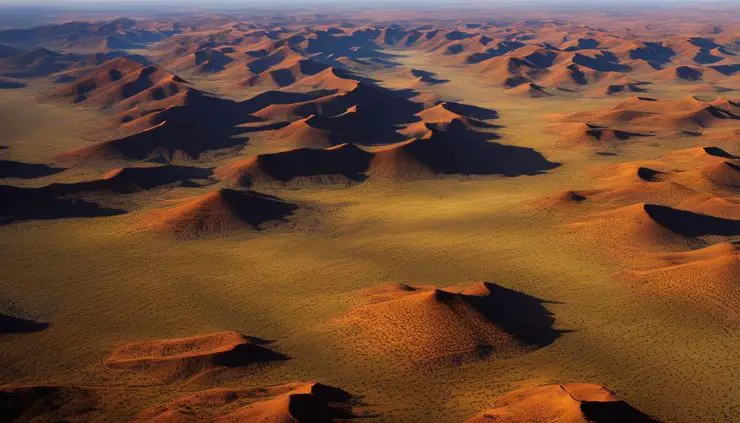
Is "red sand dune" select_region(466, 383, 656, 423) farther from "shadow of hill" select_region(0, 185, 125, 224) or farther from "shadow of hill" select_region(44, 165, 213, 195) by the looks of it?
"shadow of hill" select_region(44, 165, 213, 195)

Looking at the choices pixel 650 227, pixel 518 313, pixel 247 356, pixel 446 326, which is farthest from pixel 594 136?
pixel 247 356

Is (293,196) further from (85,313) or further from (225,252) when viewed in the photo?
(85,313)

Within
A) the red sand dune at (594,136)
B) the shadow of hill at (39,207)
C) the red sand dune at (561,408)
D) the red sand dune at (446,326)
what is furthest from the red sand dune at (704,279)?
the shadow of hill at (39,207)

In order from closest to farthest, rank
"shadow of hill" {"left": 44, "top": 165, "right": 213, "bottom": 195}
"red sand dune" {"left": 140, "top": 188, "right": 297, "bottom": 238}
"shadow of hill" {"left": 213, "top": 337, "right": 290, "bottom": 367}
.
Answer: "shadow of hill" {"left": 213, "top": 337, "right": 290, "bottom": 367} < "red sand dune" {"left": 140, "top": 188, "right": 297, "bottom": 238} < "shadow of hill" {"left": 44, "top": 165, "right": 213, "bottom": 195}

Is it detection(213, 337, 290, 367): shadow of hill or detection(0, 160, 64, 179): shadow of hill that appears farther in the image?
detection(0, 160, 64, 179): shadow of hill

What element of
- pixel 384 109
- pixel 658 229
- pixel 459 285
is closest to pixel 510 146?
pixel 384 109

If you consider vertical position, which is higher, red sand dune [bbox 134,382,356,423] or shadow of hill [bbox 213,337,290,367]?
red sand dune [bbox 134,382,356,423]

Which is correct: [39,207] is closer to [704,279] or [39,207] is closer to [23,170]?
[23,170]

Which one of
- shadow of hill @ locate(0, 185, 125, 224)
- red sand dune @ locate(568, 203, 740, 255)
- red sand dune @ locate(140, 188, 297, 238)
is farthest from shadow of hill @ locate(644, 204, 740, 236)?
shadow of hill @ locate(0, 185, 125, 224)
